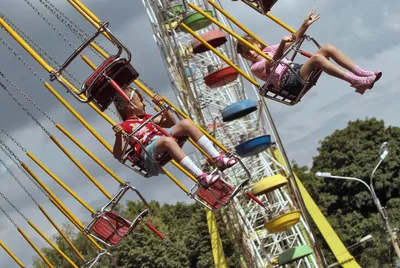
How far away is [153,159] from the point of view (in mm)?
8539

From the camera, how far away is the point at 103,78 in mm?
8367

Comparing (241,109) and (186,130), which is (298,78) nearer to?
(186,130)

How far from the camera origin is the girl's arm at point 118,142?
8.36 metres

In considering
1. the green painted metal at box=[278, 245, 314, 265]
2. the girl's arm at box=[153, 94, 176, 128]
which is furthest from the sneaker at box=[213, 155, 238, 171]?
the green painted metal at box=[278, 245, 314, 265]

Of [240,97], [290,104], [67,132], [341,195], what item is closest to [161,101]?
[290,104]

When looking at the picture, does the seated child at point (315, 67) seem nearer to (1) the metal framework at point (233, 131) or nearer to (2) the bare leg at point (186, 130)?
(2) the bare leg at point (186, 130)

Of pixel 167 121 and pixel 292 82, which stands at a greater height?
pixel 167 121

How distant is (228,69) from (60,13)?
29.8 ft

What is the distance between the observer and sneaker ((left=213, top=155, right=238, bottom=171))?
8.34 metres

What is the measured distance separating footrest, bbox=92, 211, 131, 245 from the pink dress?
2340 mm

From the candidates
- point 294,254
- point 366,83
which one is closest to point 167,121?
point 366,83

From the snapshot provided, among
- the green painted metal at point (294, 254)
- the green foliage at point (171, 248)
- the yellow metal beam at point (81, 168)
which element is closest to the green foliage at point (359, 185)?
the green foliage at point (171, 248)

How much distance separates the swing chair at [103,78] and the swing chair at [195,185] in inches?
18.4

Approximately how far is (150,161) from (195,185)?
548 millimetres
